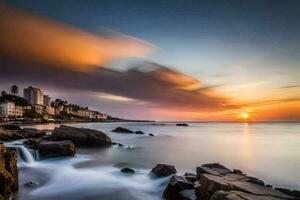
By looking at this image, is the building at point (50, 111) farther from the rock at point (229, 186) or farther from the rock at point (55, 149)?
the rock at point (229, 186)

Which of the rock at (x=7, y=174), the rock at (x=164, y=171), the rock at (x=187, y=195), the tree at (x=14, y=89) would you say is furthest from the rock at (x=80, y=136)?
the tree at (x=14, y=89)

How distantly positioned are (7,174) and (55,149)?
11284 millimetres

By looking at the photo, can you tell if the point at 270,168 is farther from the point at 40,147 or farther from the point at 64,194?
the point at 40,147

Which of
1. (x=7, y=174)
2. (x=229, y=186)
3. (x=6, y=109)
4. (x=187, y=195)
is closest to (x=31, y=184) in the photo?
(x=7, y=174)

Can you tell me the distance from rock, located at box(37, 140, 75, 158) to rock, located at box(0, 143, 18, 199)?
9.38 metres

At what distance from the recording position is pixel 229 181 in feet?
32.4

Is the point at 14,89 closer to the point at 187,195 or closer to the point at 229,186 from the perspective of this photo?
the point at 187,195

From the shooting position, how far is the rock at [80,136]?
28812mm

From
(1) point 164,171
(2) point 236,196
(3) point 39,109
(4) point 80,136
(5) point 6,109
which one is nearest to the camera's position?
(2) point 236,196

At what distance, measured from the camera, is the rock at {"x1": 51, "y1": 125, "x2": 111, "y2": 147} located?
28.8 meters

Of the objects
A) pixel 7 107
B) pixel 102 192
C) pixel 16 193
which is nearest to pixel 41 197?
pixel 16 193

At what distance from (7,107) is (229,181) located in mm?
150416

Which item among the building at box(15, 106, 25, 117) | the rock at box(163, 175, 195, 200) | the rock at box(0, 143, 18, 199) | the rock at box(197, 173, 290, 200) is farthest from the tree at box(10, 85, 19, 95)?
A: the rock at box(197, 173, 290, 200)

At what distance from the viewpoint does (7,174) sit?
1054 centimetres
